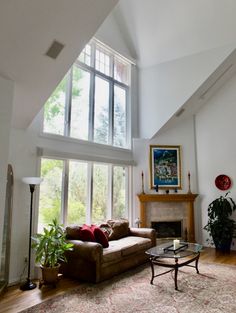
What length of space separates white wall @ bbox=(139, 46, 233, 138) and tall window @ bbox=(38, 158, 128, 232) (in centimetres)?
169

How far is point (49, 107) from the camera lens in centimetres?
518

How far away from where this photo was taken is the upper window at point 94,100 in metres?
5.40

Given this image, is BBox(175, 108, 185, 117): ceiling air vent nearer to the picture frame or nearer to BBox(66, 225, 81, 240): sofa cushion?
the picture frame

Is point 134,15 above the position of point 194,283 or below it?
above

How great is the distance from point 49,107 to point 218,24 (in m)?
4.18

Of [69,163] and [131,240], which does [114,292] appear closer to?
[131,240]

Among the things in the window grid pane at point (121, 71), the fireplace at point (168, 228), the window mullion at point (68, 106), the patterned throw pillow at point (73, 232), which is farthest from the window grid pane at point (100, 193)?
the window grid pane at point (121, 71)

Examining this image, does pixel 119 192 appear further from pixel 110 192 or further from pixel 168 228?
pixel 168 228

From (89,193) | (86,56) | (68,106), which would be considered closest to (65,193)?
(89,193)

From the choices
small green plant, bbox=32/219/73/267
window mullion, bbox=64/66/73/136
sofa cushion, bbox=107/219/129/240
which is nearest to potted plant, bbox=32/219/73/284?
small green plant, bbox=32/219/73/267

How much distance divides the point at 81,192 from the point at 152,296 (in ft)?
8.92

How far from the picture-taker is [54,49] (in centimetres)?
314

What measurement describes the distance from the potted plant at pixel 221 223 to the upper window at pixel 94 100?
2.85 metres

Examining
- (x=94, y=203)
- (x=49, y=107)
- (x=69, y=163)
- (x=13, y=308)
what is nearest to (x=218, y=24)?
(x=49, y=107)
